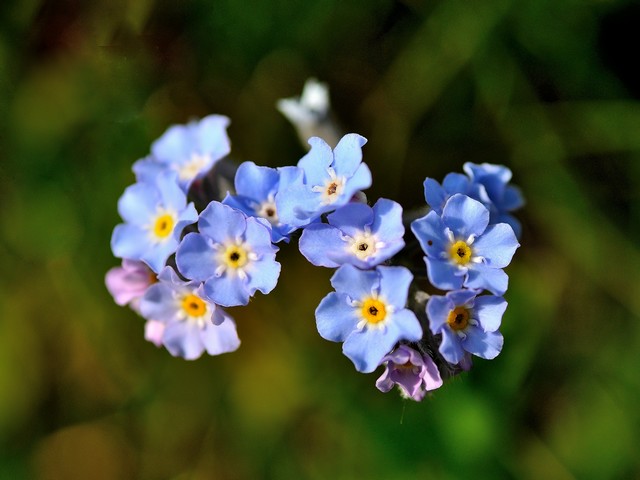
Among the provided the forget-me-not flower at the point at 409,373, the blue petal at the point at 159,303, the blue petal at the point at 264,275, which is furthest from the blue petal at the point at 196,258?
the forget-me-not flower at the point at 409,373

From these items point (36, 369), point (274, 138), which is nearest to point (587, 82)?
point (274, 138)

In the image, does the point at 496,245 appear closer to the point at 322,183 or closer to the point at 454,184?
the point at 454,184

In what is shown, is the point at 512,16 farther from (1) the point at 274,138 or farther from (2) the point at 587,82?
(1) the point at 274,138

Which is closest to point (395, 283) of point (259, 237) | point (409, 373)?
point (409, 373)

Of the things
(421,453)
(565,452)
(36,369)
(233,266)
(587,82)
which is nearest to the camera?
(233,266)

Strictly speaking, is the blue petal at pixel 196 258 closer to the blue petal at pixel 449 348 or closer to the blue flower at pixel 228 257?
the blue flower at pixel 228 257

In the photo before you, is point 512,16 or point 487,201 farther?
point 512,16

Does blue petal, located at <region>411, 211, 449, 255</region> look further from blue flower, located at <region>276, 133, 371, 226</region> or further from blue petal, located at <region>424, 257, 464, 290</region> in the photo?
blue flower, located at <region>276, 133, 371, 226</region>
